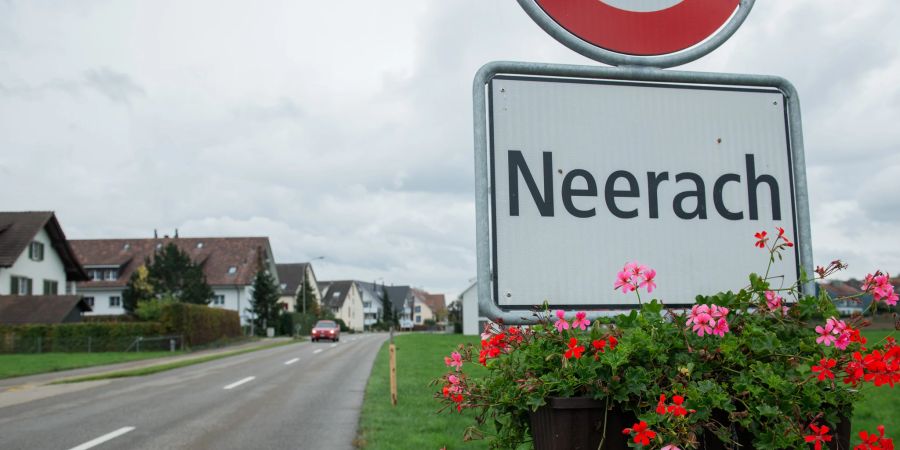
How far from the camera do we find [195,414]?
12.4m

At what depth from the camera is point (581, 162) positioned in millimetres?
1744

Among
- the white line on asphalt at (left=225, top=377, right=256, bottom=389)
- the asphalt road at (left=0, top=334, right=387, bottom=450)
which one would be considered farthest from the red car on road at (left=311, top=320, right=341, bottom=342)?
the white line on asphalt at (left=225, top=377, right=256, bottom=389)

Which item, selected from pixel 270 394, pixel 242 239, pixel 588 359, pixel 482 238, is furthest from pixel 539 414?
pixel 242 239

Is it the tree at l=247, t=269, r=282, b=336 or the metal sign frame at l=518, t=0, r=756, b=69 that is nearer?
the metal sign frame at l=518, t=0, r=756, b=69

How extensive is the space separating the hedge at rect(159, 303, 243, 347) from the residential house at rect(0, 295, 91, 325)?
510cm

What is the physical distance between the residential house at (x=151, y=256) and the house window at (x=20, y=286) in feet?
80.0

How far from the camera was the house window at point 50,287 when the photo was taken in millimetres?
45750

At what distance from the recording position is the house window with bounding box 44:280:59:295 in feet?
150

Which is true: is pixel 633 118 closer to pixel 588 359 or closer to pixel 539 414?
pixel 588 359

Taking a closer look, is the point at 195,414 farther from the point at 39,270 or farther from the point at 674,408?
the point at 39,270

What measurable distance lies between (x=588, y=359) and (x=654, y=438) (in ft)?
0.66

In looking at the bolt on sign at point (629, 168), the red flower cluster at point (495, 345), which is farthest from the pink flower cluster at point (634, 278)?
the red flower cluster at point (495, 345)

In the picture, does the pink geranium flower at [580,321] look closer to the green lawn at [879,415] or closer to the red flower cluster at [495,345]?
the red flower cluster at [495,345]

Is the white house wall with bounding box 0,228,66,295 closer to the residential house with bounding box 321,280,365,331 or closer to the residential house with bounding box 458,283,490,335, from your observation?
the residential house with bounding box 458,283,490,335
